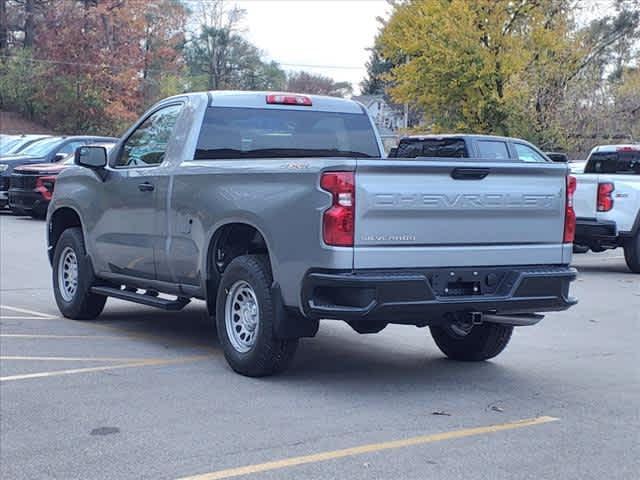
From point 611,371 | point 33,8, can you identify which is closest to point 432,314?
point 611,371

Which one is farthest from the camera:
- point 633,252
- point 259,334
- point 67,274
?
point 633,252

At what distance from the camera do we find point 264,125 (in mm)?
8945

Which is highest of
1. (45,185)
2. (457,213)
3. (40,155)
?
(457,213)

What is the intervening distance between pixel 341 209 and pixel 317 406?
1.33 m

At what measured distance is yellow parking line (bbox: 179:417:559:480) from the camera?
5.44 m

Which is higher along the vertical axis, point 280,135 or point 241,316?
point 280,135

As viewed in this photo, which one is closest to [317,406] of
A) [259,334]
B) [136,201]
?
[259,334]

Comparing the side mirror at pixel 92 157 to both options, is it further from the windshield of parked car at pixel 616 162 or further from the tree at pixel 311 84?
the tree at pixel 311 84

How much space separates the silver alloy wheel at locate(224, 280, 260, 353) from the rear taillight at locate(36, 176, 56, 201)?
15143 mm

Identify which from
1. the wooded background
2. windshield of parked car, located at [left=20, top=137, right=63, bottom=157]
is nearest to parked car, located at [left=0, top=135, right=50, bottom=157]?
windshield of parked car, located at [left=20, top=137, right=63, bottom=157]

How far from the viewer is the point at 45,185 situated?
22.2m

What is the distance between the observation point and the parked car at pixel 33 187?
22141mm

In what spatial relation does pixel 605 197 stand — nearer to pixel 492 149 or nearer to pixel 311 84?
pixel 492 149

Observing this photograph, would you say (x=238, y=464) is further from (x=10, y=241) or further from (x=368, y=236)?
(x=10, y=241)
